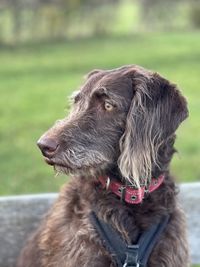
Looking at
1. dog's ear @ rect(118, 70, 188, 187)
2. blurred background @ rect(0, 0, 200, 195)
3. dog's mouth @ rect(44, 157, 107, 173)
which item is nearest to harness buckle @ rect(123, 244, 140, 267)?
dog's ear @ rect(118, 70, 188, 187)

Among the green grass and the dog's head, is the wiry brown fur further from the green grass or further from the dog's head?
the green grass

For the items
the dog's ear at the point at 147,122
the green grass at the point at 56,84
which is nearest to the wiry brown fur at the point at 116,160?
the dog's ear at the point at 147,122

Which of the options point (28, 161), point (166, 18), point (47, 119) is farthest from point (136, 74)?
point (166, 18)

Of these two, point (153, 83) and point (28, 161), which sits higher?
point (153, 83)

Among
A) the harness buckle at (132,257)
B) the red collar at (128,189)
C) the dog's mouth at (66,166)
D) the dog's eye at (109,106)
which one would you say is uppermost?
the dog's eye at (109,106)

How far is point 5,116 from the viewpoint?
39.2 feet

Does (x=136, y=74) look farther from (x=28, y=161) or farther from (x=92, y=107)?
(x=28, y=161)

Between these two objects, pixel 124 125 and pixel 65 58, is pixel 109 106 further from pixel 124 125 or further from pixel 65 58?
pixel 65 58

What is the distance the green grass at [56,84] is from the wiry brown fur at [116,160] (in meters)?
0.60

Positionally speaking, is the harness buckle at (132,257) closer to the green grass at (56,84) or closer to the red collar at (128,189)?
the red collar at (128,189)

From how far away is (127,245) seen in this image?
13.7 ft

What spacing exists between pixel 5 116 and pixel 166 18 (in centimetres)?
2192

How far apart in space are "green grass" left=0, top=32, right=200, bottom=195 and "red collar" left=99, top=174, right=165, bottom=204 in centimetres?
60

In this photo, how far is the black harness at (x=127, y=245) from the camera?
13.6 feet
